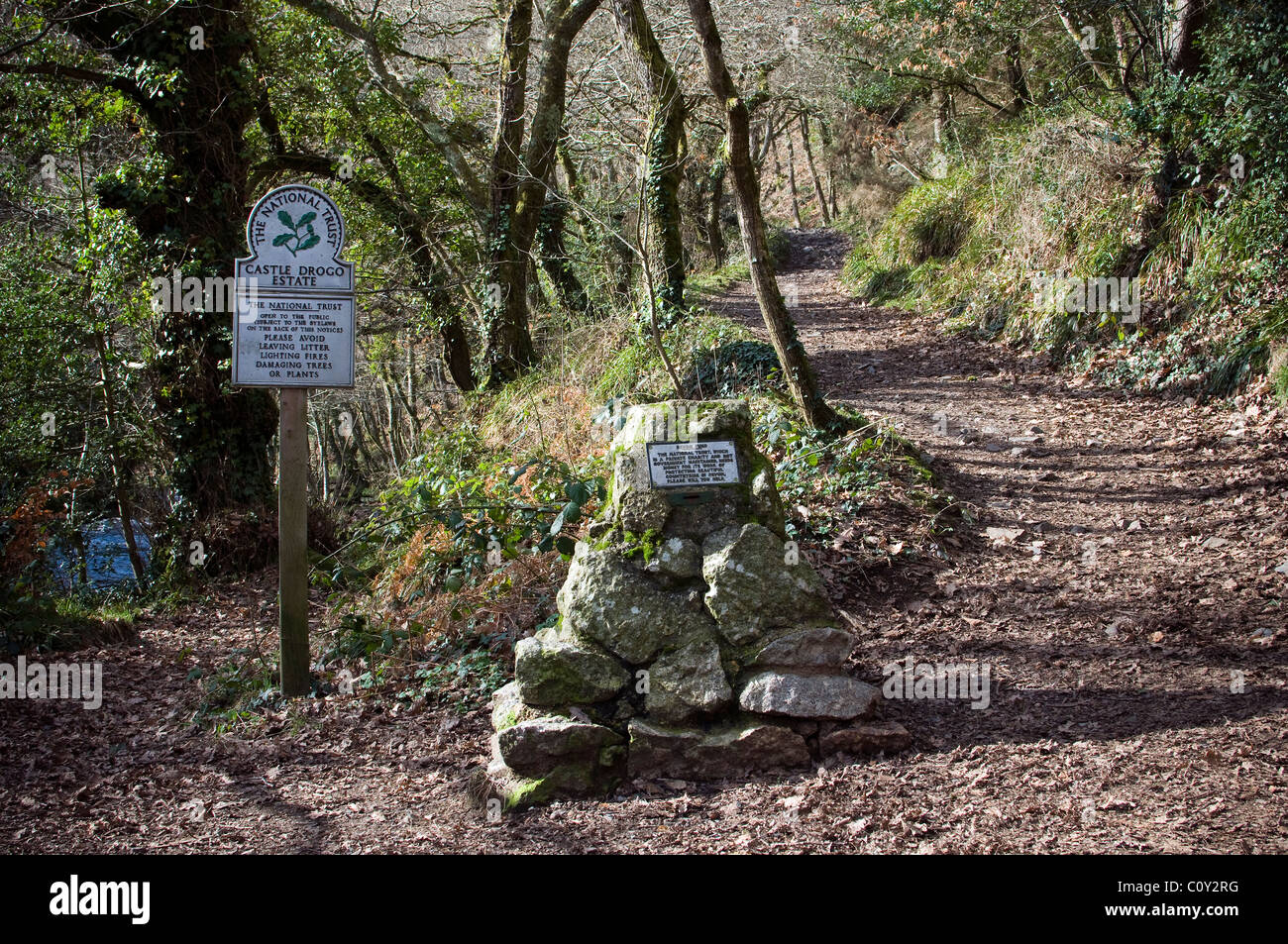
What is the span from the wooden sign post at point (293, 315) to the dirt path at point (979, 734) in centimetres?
139

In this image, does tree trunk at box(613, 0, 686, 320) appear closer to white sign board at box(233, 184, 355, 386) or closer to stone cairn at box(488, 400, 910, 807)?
white sign board at box(233, 184, 355, 386)

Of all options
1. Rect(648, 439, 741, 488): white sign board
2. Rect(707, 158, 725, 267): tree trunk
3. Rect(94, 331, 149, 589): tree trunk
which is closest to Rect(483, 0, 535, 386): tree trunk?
Rect(94, 331, 149, 589): tree trunk

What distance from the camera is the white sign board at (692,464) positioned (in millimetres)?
4566

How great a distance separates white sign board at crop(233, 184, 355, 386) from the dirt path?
208 cm

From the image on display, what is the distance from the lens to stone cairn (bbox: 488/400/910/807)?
4230 mm

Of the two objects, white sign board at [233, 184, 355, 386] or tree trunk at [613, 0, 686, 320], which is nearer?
white sign board at [233, 184, 355, 386]

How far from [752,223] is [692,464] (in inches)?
140

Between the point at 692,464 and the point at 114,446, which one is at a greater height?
the point at 692,464

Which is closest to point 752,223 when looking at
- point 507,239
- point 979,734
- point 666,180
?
point 979,734

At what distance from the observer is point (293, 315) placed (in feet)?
16.9

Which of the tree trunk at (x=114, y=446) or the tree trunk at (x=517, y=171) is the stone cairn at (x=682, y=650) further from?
the tree trunk at (x=517, y=171)

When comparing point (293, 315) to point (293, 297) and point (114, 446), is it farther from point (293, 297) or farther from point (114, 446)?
point (114, 446)

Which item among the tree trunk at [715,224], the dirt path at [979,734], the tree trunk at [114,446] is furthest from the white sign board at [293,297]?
the tree trunk at [715,224]

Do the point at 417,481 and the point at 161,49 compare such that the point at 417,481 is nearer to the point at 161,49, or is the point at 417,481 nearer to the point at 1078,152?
the point at 161,49
